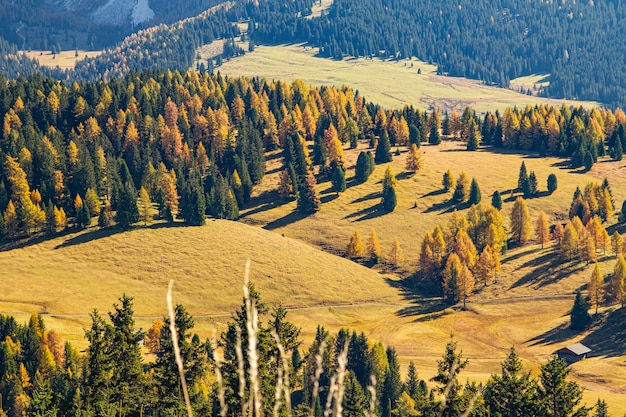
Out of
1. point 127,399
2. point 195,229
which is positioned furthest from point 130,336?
point 195,229

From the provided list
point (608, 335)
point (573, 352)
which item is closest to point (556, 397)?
point (573, 352)

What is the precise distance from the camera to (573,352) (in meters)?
144

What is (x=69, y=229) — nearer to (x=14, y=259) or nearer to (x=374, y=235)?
(x=14, y=259)

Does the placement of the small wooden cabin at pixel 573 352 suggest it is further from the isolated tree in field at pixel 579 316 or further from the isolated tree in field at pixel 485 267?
the isolated tree in field at pixel 485 267

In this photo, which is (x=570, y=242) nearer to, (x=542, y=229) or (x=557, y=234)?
(x=542, y=229)

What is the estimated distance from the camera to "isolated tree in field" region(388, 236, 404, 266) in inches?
7475

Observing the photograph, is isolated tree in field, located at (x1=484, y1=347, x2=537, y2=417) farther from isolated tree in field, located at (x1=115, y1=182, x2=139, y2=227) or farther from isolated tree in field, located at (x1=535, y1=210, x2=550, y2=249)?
isolated tree in field, located at (x1=115, y1=182, x2=139, y2=227)

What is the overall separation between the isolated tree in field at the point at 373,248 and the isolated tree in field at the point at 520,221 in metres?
32.1

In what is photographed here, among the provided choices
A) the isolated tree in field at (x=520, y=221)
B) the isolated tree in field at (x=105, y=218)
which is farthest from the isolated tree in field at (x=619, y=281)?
the isolated tree in field at (x=105, y=218)

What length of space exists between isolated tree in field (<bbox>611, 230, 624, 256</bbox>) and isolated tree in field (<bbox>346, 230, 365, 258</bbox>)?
55.0 meters

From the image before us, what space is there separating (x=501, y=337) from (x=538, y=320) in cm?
1082

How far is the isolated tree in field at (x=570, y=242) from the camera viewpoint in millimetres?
179375

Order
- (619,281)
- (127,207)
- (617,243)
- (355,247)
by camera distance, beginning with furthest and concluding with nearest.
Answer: (355,247), (127,207), (617,243), (619,281)

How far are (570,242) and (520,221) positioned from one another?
51.5ft
